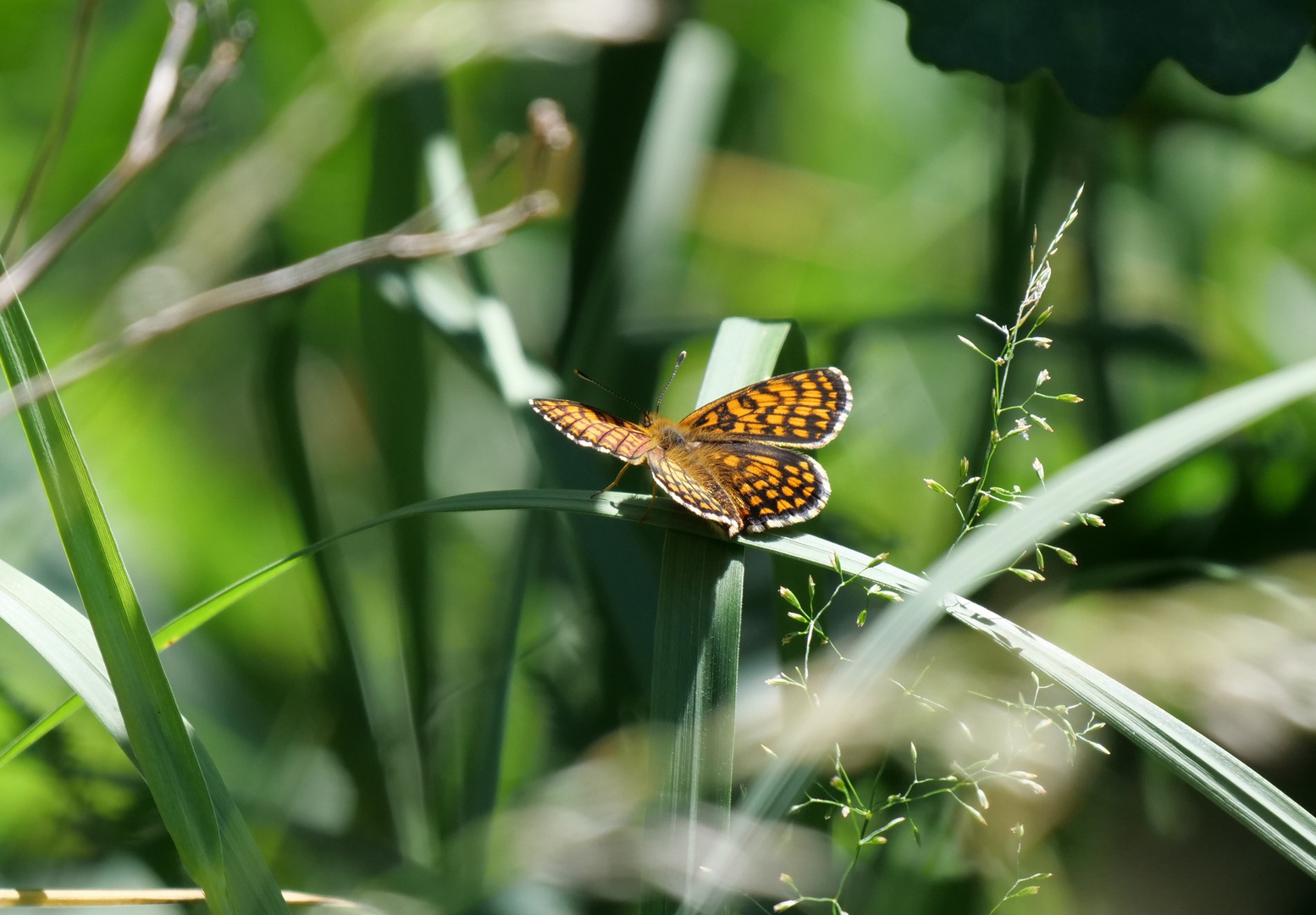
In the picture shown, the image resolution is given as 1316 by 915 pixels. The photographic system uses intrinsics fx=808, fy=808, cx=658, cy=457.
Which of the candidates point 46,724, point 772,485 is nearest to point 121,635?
point 46,724

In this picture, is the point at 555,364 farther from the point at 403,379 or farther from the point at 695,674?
the point at 695,674

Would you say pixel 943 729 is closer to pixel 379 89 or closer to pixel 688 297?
pixel 688 297

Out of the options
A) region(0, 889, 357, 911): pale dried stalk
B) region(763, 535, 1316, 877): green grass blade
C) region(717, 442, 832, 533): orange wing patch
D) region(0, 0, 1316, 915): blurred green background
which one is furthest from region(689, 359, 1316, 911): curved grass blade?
region(0, 889, 357, 911): pale dried stalk

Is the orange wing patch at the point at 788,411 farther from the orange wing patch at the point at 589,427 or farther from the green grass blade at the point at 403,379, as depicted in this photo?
the green grass blade at the point at 403,379

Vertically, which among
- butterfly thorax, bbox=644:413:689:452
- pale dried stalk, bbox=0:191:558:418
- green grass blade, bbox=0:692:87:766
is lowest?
butterfly thorax, bbox=644:413:689:452

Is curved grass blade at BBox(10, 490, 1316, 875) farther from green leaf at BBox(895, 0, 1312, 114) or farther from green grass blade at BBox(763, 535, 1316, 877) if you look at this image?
green leaf at BBox(895, 0, 1312, 114)

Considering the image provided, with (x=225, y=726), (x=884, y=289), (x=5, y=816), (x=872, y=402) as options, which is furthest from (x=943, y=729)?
(x=5, y=816)

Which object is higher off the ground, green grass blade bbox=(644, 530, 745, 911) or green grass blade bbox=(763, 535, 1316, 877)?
green grass blade bbox=(644, 530, 745, 911)
